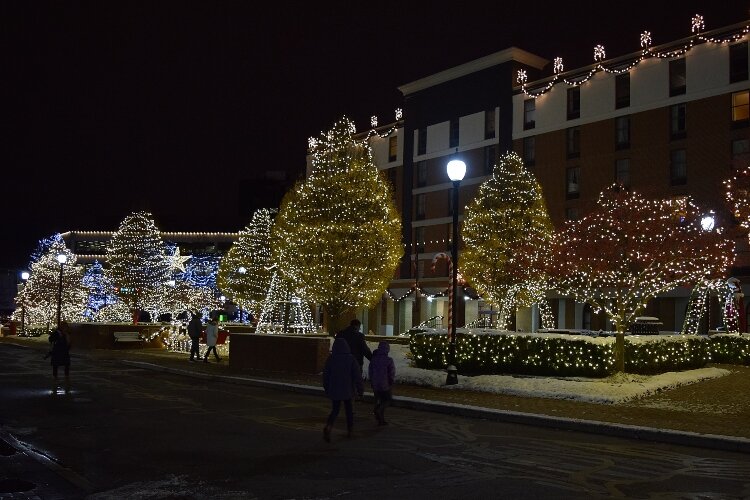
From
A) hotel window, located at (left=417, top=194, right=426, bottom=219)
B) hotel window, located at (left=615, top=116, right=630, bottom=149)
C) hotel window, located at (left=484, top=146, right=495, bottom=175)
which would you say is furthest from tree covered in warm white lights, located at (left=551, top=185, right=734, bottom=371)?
hotel window, located at (left=417, top=194, right=426, bottom=219)

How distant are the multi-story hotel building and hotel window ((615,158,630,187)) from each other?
2.4 inches

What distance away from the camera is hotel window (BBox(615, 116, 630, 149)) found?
47.6 m

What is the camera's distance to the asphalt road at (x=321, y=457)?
823 centimetres

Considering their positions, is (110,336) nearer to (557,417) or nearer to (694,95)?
(557,417)

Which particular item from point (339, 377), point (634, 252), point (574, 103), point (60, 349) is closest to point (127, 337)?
point (60, 349)

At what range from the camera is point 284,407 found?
634 inches

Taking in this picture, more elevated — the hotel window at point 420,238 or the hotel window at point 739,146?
the hotel window at point 739,146

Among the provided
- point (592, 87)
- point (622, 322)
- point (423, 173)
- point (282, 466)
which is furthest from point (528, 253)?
point (423, 173)

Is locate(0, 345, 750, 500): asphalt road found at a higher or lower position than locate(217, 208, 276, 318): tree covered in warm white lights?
lower

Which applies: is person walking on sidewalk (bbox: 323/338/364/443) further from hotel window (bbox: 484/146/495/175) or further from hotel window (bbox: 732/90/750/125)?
hotel window (bbox: 484/146/495/175)

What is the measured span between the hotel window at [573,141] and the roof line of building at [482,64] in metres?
7.64

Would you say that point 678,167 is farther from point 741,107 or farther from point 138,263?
point 138,263

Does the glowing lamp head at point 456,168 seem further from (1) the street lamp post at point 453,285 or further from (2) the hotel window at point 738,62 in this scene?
(2) the hotel window at point 738,62

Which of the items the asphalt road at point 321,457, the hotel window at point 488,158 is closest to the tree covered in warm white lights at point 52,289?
the hotel window at point 488,158
